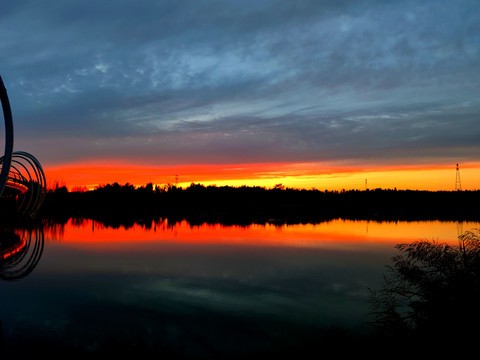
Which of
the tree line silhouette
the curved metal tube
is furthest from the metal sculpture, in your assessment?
the tree line silhouette

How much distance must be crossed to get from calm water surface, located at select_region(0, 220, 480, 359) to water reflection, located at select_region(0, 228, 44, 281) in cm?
3

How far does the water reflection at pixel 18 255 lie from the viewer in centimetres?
1188

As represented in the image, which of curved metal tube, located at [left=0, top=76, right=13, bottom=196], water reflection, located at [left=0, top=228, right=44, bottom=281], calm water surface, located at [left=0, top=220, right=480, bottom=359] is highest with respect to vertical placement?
curved metal tube, located at [left=0, top=76, right=13, bottom=196]

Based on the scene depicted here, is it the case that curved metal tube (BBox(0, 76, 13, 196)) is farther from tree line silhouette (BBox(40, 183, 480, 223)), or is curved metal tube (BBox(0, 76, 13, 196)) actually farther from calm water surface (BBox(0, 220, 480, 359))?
tree line silhouette (BBox(40, 183, 480, 223))

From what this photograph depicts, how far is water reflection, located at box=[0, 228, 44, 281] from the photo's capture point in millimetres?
11875

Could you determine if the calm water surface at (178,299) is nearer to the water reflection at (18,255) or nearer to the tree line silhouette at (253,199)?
the water reflection at (18,255)

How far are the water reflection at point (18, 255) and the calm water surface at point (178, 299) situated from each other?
0.03 meters

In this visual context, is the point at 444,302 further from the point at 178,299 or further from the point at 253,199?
the point at 253,199

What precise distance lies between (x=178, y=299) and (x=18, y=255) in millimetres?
8686

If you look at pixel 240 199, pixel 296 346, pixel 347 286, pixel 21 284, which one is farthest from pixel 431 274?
pixel 240 199

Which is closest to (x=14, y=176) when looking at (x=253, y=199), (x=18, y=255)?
(x=18, y=255)

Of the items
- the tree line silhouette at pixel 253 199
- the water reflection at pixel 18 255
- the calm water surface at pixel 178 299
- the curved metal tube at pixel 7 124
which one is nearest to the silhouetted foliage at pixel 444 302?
the calm water surface at pixel 178 299

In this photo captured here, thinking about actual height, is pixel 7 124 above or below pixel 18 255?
above

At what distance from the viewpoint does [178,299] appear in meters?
9.39
